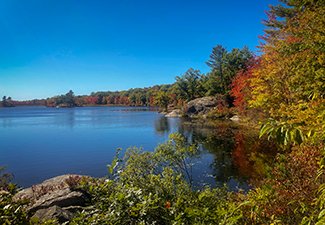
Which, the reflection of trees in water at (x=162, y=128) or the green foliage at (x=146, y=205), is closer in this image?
the green foliage at (x=146, y=205)

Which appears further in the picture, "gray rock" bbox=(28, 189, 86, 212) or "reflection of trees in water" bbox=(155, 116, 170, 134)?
"reflection of trees in water" bbox=(155, 116, 170, 134)

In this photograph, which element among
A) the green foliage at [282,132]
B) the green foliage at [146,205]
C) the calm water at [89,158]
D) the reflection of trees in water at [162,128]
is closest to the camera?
the green foliage at [282,132]

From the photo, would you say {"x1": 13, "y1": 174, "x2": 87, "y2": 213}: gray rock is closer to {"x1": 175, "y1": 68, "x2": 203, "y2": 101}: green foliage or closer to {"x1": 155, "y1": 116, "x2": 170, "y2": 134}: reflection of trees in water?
{"x1": 155, "y1": 116, "x2": 170, "y2": 134}: reflection of trees in water

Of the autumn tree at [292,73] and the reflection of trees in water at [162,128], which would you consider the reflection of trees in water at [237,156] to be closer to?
the autumn tree at [292,73]

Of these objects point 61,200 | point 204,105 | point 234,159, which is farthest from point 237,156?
point 204,105

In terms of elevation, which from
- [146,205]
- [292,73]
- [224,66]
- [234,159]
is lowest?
[234,159]

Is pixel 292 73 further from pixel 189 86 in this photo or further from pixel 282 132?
pixel 189 86

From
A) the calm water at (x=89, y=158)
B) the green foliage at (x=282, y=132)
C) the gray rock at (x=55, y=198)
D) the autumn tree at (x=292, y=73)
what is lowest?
the calm water at (x=89, y=158)

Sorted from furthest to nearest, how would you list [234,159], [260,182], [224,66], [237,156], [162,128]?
1. [224,66]
2. [162,128]
3. [237,156]
4. [234,159]
5. [260,182]

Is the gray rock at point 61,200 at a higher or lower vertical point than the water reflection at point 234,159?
higher

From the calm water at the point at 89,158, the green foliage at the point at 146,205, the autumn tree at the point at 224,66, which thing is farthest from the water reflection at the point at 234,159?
the autumn tree at the point at 224,66

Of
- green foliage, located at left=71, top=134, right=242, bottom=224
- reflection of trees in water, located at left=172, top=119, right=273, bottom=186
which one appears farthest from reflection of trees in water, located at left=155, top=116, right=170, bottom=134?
green foliage, located at left=71, top=134, right=242, bottom=224

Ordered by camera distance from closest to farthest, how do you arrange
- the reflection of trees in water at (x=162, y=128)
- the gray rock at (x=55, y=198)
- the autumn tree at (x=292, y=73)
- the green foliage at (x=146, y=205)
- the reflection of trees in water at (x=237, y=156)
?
the green foliage at (x=146, y=205)
the gray rock at (x=55, y=198)
the autumn tree at (x=292, y=73)
the reflection of trees in water at (x=237, y=156)
the reflection of trees in water at (x=162, y=128)

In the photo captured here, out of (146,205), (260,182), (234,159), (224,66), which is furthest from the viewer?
(224,66)
